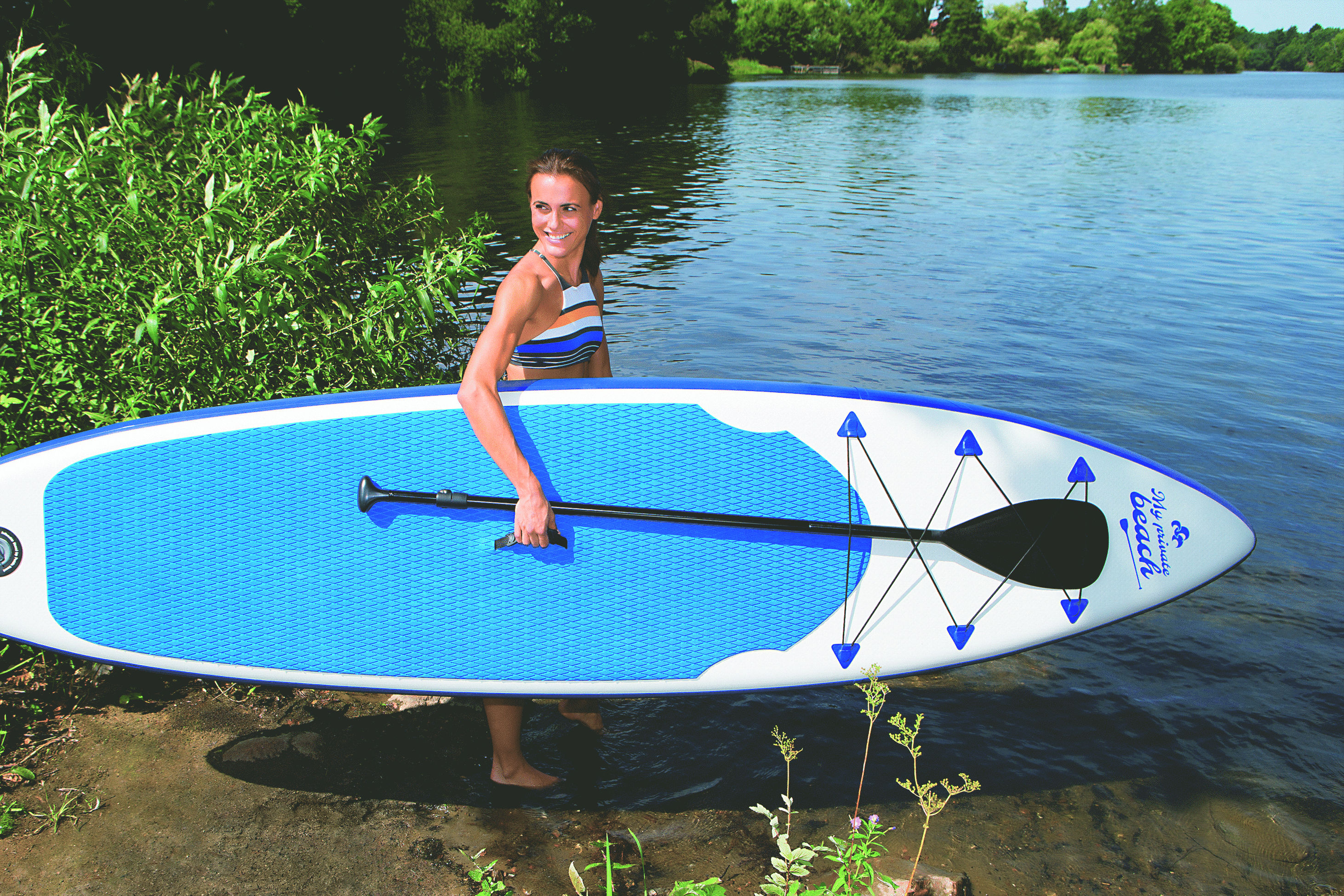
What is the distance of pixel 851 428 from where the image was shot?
297 centimetres

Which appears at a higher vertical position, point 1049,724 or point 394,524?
point 394,524

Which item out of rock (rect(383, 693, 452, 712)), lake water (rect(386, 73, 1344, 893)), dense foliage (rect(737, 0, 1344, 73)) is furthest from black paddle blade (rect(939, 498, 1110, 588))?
dense foliage (rect(737, 0, 1344, 73))

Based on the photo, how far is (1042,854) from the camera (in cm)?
285

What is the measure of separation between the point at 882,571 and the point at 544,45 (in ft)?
177

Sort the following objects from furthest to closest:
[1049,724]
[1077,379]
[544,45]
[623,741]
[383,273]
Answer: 1. [544,45]
2. [1077,379]
3. [383,273]
4. [1049,724]
5. [623,741]

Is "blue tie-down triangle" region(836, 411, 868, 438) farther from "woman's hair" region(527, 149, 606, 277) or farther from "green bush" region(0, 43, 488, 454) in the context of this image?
"green bush" region(0, 43, 488, 454)

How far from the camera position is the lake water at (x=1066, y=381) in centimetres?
311

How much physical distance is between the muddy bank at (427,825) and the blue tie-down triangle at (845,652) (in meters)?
0.52

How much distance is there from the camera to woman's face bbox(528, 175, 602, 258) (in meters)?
2.79

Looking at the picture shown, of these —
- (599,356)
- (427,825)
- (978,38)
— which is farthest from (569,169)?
(978,38)

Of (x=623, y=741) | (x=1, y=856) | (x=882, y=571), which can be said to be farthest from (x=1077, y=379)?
(x=1, y=856)

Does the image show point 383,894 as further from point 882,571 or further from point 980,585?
point 980,585

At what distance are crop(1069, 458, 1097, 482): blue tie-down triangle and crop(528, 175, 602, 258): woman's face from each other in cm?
195

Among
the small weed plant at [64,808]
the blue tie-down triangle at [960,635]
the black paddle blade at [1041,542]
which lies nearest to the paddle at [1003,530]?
the black paddle blade at [1041,542]
